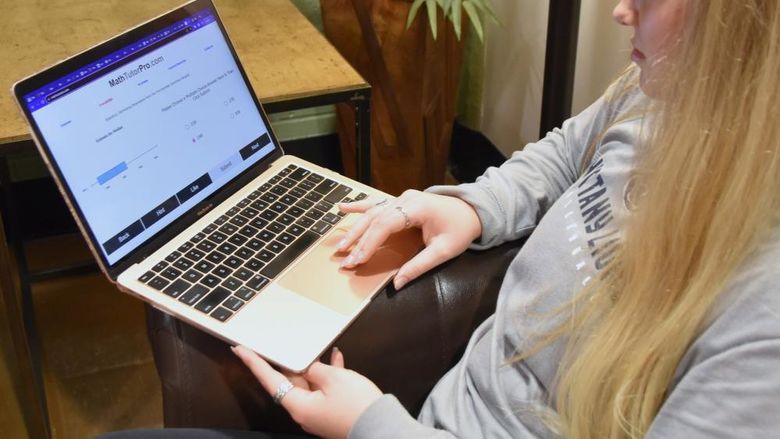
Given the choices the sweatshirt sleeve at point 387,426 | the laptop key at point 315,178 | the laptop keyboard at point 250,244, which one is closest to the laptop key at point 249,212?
the laptop keyboard at point 250,244

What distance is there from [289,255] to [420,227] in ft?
0.55

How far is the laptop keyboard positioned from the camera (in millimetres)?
908

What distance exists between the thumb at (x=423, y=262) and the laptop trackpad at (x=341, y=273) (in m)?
0.02

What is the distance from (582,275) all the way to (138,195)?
0.51 meters

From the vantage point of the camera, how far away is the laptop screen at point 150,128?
89cm

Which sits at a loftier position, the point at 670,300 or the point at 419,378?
the point at 670,300

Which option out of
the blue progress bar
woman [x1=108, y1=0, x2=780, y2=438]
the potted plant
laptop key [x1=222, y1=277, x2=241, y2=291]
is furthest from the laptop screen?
the potted plant

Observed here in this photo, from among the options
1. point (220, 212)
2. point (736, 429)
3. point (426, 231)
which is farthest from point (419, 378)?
point (736, 429)

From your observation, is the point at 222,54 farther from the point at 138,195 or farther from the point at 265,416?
the point at 265,416

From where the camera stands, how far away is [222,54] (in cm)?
107

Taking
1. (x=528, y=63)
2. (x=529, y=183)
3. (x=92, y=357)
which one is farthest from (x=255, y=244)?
(x=528, y=63)

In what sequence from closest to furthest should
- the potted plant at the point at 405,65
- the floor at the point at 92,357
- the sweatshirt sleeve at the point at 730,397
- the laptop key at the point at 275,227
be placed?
the sweatshirt sleeve at the point at 730,397
the laptop key at the point at 275,227
the floor at the point at 92,357
the potted plant at the point at 405,65

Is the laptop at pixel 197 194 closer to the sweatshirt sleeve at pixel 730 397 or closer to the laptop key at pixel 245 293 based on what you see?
the laptop key at pixel 245 293

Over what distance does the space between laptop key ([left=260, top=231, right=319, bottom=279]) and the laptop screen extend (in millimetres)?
134
